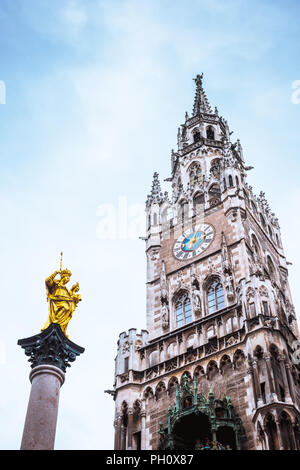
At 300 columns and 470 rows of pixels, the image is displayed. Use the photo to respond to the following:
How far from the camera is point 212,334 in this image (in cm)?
3662

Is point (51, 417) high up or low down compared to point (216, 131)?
down

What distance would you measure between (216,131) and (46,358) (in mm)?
36384

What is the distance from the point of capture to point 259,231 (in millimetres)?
48125

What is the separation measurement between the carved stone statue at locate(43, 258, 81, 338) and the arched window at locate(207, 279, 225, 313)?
10.3 metres

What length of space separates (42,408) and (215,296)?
16.8 metres

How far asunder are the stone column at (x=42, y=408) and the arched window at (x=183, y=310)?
13.8 m

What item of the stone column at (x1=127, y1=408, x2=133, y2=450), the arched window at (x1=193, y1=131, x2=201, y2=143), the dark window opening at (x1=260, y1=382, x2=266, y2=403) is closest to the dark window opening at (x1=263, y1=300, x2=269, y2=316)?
the dark window opening at (x1=260, y1=382, x2=266, y2=403)

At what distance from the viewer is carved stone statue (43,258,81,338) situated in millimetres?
30641

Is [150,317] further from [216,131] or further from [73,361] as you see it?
[216,131]

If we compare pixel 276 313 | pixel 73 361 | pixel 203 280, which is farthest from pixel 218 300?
pixel 73 361

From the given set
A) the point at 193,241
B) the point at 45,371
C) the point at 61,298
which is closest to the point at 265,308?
the point at 61,298

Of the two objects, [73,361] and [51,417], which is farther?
[73,361]

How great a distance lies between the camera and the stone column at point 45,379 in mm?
25453

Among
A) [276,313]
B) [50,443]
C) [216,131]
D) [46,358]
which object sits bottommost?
[50,443]
